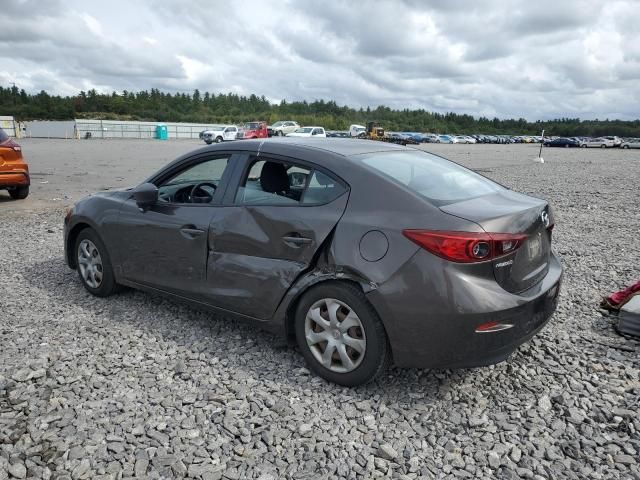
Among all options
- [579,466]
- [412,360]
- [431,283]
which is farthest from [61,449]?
[579,466]

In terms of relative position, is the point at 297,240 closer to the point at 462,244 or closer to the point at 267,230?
the point at 267,230

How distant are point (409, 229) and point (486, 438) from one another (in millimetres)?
1224

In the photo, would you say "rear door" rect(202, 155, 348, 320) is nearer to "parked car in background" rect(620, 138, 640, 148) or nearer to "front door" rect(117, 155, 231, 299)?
"front door" rect(117, 155, 231, 299)

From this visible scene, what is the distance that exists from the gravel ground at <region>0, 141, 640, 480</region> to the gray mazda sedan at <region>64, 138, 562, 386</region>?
316mm

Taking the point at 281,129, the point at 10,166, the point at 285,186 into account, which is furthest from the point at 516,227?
the point at 281,129

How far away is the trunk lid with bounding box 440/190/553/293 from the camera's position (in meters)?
2.95

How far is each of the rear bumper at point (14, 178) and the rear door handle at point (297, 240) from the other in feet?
29.0

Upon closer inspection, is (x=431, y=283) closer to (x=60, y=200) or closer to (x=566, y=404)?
(x=566, y=404)

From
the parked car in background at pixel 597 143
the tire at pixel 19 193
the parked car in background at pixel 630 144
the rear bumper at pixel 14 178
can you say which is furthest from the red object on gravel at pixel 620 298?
the parked car in background at pixel 597 143

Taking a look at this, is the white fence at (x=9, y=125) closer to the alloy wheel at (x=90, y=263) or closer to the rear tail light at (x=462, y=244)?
the alloy wheel at (x=90, y=263)

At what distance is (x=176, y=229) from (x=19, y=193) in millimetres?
8620

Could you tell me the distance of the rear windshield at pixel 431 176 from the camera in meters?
3.29

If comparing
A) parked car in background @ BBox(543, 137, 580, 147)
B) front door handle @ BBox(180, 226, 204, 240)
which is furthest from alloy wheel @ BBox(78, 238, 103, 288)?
parked car in background @ BBox(543, 137, 580, 147)

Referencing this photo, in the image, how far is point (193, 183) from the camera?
14.9ft
